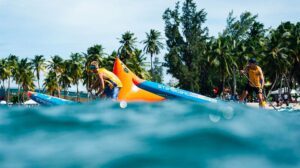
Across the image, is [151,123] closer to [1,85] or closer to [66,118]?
[66,118]

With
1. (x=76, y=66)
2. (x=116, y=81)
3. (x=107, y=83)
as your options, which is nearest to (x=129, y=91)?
(x=116, y=81)

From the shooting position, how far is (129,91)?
13.5 metres

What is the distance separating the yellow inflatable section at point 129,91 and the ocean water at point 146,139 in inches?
289

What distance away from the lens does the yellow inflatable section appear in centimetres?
1312

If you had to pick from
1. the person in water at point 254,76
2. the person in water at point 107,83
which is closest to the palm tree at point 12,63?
the person in water at point 107,83

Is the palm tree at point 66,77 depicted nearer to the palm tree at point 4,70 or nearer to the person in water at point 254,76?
the palm tree at point 4,70

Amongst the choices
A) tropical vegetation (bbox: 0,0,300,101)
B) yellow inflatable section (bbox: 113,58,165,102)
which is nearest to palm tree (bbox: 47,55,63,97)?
tropical vegetation (bbox: 0,0,300,101)

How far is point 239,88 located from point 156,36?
56.7 ft

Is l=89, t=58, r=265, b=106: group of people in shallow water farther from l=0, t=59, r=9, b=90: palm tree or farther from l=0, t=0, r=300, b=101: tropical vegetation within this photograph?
l=0, t=59, r=9, b=90: palm tree

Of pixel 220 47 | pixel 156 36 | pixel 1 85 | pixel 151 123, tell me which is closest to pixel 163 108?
pixel 151 123

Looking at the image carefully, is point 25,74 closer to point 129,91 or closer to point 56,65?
point 56,65

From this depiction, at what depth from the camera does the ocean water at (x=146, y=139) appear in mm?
3762

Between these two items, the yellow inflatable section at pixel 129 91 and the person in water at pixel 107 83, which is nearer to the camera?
the person in water at pixel 107 83

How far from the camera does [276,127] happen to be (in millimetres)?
5238
